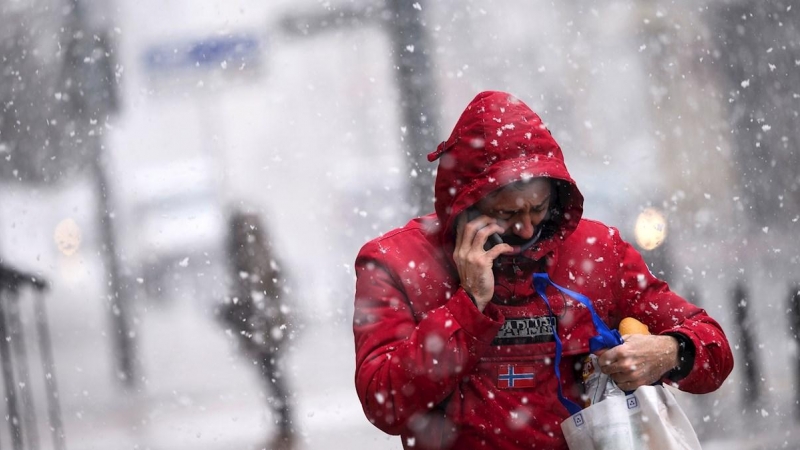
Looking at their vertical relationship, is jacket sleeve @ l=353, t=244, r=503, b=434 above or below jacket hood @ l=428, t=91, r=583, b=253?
below

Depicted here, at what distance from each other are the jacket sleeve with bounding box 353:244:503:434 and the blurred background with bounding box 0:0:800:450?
424 centimetres

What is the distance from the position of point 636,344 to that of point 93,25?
8032mm

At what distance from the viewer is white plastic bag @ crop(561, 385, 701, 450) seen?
214cm

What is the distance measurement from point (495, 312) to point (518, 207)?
242mm

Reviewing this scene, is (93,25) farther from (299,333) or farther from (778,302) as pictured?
(778,302)

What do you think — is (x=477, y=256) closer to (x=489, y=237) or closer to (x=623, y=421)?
(x=489, y=237)

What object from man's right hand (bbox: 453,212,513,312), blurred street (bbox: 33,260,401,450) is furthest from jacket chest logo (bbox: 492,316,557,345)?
blurred street (bbox: 33,260,401,450)

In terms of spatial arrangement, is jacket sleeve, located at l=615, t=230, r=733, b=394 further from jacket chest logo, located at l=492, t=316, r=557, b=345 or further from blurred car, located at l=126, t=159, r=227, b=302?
blurred car, located at l=126, t=159, r=227, b=302

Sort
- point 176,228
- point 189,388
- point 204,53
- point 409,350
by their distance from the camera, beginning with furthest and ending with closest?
point 176,228 < point 204,53 < point 189,388 < point 409,350

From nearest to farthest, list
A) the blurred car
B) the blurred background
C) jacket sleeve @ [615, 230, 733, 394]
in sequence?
jacket sleeve @ [615, 230, 733, 394] < the blurred background < the blurred car

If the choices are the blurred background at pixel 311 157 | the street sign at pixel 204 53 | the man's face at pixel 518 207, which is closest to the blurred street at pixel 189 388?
the blurred background at pixel 311 157

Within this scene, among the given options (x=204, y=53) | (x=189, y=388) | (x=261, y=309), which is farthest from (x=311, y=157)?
(x=189, y=388)

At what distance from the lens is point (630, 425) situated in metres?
2.16

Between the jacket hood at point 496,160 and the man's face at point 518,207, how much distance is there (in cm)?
4
